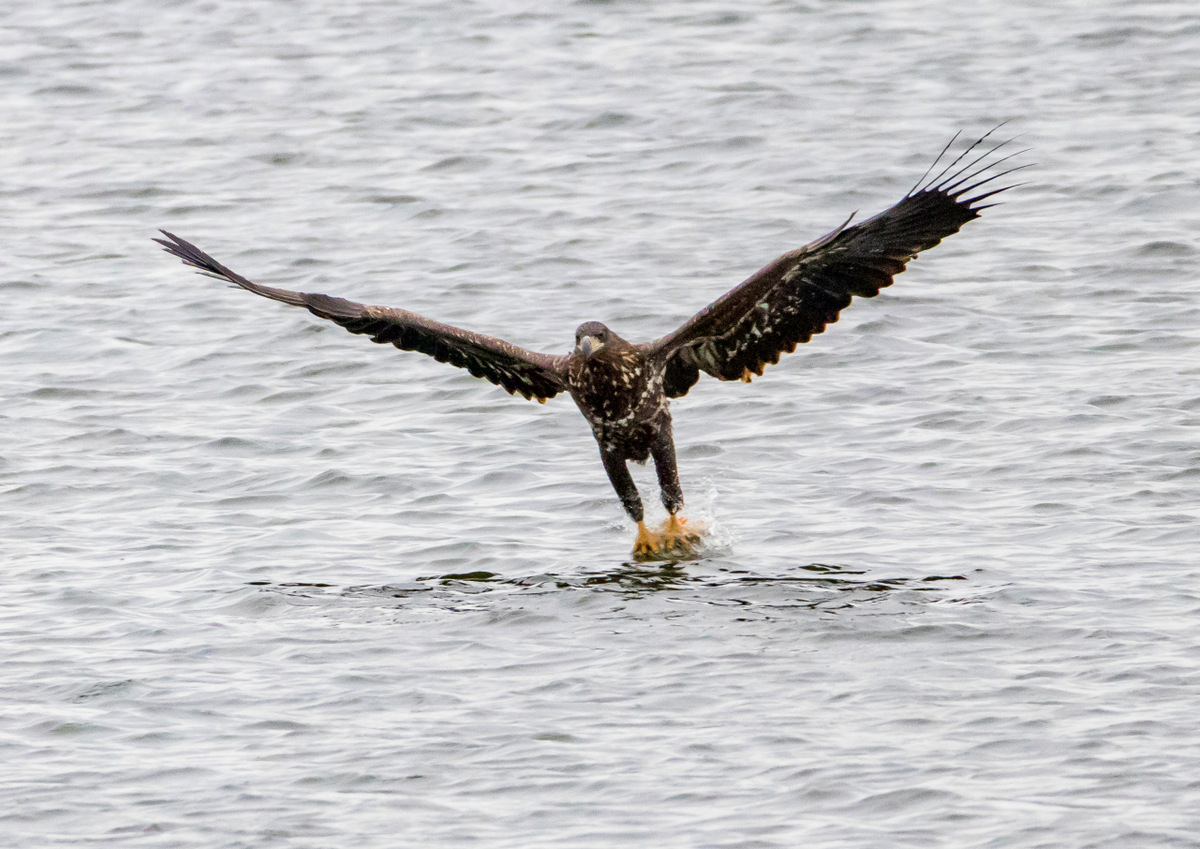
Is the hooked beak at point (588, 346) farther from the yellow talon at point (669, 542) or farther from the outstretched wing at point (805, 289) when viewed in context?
the yellow talon at point (669, 542)

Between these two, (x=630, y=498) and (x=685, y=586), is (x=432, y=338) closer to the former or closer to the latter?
(x=630, y=498)

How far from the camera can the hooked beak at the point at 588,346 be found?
868 cm

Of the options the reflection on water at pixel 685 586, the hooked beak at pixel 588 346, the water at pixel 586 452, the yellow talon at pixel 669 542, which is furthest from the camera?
the yellow talon at pixel 669 542

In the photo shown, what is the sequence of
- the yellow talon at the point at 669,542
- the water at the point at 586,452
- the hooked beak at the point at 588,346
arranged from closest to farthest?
1. the water at the point at 586,452
2. the hooked beak at the point at 588,346
3. the yellow talon at the point at 669,542

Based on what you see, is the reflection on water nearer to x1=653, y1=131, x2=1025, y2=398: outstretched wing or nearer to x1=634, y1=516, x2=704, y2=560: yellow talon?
x1=634, y1=516, x2=704, y2=560: yellow talon

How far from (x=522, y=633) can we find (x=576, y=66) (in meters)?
11.9

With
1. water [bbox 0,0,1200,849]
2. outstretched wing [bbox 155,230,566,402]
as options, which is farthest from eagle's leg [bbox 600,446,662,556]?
outstretched wing [bbox 155,230,566,402]

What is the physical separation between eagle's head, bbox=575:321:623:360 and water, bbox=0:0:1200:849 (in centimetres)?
94

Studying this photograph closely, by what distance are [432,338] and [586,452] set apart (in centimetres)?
161

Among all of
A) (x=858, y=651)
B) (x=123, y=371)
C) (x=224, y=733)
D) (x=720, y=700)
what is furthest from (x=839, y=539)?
(x=123, y=371)

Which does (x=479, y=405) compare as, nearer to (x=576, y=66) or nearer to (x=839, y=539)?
(x=839, y=539)

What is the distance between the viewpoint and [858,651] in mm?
7309

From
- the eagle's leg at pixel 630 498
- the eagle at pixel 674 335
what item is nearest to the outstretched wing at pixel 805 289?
the eagle at pixel 674 335

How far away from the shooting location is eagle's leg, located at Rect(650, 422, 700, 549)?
29.5 ft
